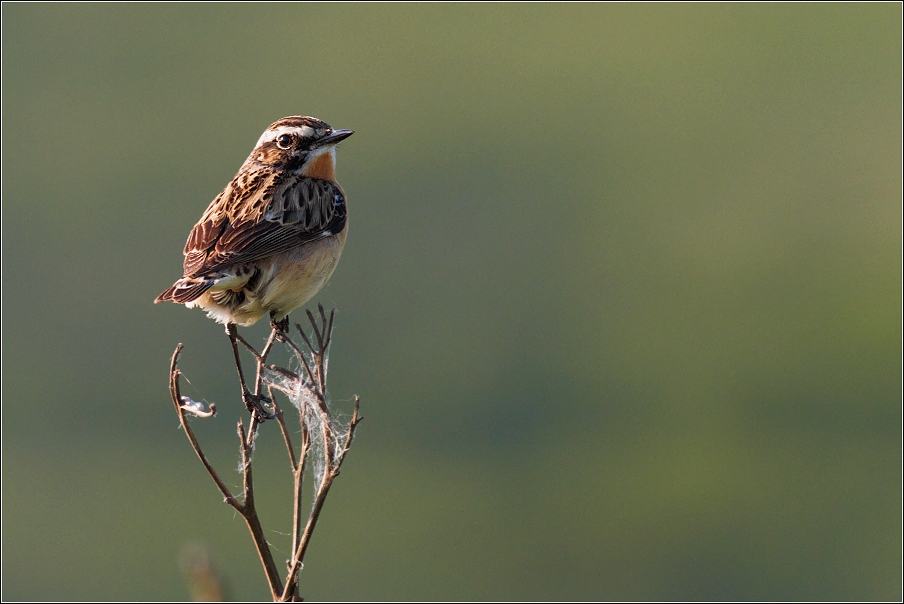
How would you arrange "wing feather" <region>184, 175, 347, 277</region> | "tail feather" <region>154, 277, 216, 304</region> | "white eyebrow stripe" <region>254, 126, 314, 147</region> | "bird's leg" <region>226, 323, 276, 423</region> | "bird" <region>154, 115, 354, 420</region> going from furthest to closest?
"white eyebrow stripe" <region>254, 126, 314, 147</region>
"wing feather" <region>184, 175, 347, 277</region>
"bird" <region>154, 115, 354, 420</region>
"tail feather" <region>154, 277, 216, 304</region>
"bird's leg" <region>226, 323, 276, 423</region>

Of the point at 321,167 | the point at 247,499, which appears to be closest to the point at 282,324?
the point at 321,167

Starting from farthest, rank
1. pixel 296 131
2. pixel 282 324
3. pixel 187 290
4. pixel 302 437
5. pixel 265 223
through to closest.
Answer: pixel 296 131, pixel 265 223, pixel 282 324, pixel 187 290, pixel 302 437

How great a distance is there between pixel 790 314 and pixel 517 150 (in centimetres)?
1395

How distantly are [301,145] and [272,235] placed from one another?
77 cm

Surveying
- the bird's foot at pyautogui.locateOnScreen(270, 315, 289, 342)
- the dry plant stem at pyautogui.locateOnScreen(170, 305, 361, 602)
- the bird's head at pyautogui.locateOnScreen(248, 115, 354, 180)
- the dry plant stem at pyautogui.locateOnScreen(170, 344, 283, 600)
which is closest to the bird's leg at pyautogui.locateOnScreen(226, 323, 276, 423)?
the dry plant stem at pyautogui.locateOnScreen(170, 305, 361, 602)

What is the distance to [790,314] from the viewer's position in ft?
161

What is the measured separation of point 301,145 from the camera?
675 centimetres

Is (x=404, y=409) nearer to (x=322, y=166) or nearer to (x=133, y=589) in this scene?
(x=133, y=589)

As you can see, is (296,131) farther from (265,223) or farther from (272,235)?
(272,235)

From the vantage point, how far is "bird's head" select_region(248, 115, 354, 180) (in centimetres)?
671

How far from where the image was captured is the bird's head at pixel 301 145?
264 inches

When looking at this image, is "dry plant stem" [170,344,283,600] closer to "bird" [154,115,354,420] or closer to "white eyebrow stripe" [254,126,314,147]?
"bird" [154,115,354,420]

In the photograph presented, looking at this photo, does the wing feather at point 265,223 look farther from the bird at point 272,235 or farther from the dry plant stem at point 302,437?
the dry plant stem at point 302,437

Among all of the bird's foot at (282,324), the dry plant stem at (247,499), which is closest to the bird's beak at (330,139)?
the bird's foot at (282,324)
